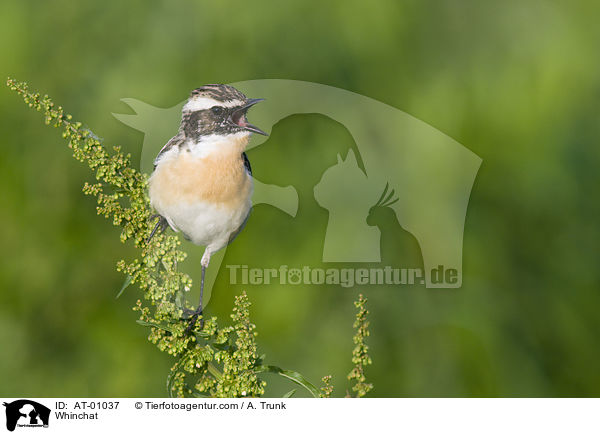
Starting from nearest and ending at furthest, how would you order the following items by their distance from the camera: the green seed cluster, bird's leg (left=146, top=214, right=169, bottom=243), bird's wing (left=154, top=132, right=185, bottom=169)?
the green seed cluster < bird's leg (left=146, top=214, right=169, bottom=243) < bird's wing (left=154, top=132, right=185, bottom=169)

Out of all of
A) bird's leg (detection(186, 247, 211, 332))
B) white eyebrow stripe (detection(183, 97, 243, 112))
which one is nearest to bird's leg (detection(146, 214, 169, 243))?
bird's leg (detection(186, 247, 211, 332))

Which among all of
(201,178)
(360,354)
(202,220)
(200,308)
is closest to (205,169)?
(201,178)

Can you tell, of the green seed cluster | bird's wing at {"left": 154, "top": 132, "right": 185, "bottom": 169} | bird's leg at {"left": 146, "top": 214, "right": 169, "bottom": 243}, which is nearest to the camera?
the green seed cluster

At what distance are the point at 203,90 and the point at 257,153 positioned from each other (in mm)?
1178

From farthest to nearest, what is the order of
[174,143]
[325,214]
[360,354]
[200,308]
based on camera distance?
[325,214] < [174,143] < [200,308] < [360,354]

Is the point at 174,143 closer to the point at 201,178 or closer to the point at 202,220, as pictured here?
the point at 201,178

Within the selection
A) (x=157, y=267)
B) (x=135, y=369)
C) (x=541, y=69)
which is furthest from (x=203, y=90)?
(x=541, y=69)

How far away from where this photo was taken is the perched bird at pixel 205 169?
6.35 feet

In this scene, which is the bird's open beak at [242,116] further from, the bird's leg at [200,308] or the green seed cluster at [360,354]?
the green seed cluster at [360,354]

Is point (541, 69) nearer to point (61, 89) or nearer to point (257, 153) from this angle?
point (257, 153)

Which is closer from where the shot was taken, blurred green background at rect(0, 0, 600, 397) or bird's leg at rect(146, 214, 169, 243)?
bird's leg at rect(146, 214, 169, 243)

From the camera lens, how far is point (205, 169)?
198cm

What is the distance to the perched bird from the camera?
1937 mm

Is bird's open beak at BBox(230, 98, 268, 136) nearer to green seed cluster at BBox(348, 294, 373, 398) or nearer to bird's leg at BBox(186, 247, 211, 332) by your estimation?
bird's leg at BBox(186, 247, 211, 332)
